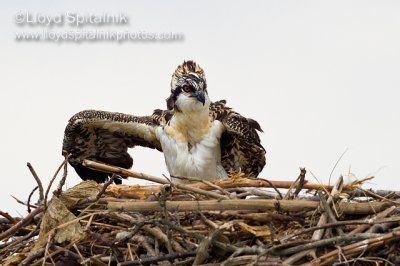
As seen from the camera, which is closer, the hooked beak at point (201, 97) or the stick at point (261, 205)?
the stick at point (261, 205)

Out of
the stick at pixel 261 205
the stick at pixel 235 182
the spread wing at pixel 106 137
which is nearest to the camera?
the stick at pixel 261 205

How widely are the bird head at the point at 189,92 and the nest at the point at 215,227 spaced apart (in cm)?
210

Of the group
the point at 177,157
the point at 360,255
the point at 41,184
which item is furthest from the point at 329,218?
the point at 177,157

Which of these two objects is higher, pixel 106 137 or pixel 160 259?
pixel 106 137

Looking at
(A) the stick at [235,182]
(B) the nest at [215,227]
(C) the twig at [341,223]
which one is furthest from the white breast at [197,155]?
(C) the twig at [341,223]

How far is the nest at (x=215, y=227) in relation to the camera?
484cm

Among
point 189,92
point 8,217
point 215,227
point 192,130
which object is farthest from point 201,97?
point 215,227

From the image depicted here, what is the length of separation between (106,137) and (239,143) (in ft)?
5.41

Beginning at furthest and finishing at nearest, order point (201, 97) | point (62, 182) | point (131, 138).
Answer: point (131, 138), point (201, 97), point (62, 182)

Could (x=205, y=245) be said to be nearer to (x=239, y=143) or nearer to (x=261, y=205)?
(x=261, y=205)

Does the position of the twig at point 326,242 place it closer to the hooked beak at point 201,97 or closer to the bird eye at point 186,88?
the hooked beak at point 201,97

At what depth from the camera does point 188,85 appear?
7.92 meters

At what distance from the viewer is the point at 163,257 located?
5000 mm

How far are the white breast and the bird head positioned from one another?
0.28 m
